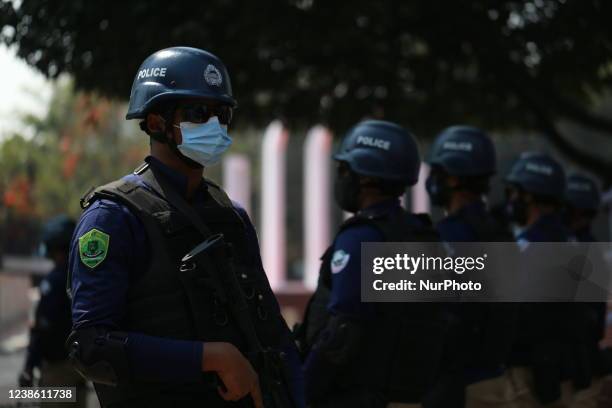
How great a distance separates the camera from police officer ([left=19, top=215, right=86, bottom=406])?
21.6ft

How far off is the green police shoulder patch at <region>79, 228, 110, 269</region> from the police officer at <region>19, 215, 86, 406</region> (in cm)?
391

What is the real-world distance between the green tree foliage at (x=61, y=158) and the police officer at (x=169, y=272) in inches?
1411

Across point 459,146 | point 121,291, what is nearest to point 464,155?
point 459,146

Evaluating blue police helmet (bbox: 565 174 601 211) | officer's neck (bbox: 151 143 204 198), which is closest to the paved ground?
blue police helmet (bbox: 565 174 601 211)

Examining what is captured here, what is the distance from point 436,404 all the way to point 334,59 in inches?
145

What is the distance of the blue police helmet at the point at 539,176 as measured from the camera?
5809 mm

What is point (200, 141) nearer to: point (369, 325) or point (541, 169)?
point (369, 325)

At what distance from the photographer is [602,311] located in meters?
5.85

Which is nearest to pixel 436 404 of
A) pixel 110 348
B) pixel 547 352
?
pixel 547 352

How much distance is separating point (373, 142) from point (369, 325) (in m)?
0.89

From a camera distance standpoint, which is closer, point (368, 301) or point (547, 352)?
point (368, 301)

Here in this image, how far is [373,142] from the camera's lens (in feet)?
15.0

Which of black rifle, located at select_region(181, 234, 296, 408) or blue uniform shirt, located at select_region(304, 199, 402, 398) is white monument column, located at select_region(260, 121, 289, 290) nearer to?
blue uniform shirt, located at select_region(304, 199, 402, 398)

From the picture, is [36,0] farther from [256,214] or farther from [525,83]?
[256,214]
